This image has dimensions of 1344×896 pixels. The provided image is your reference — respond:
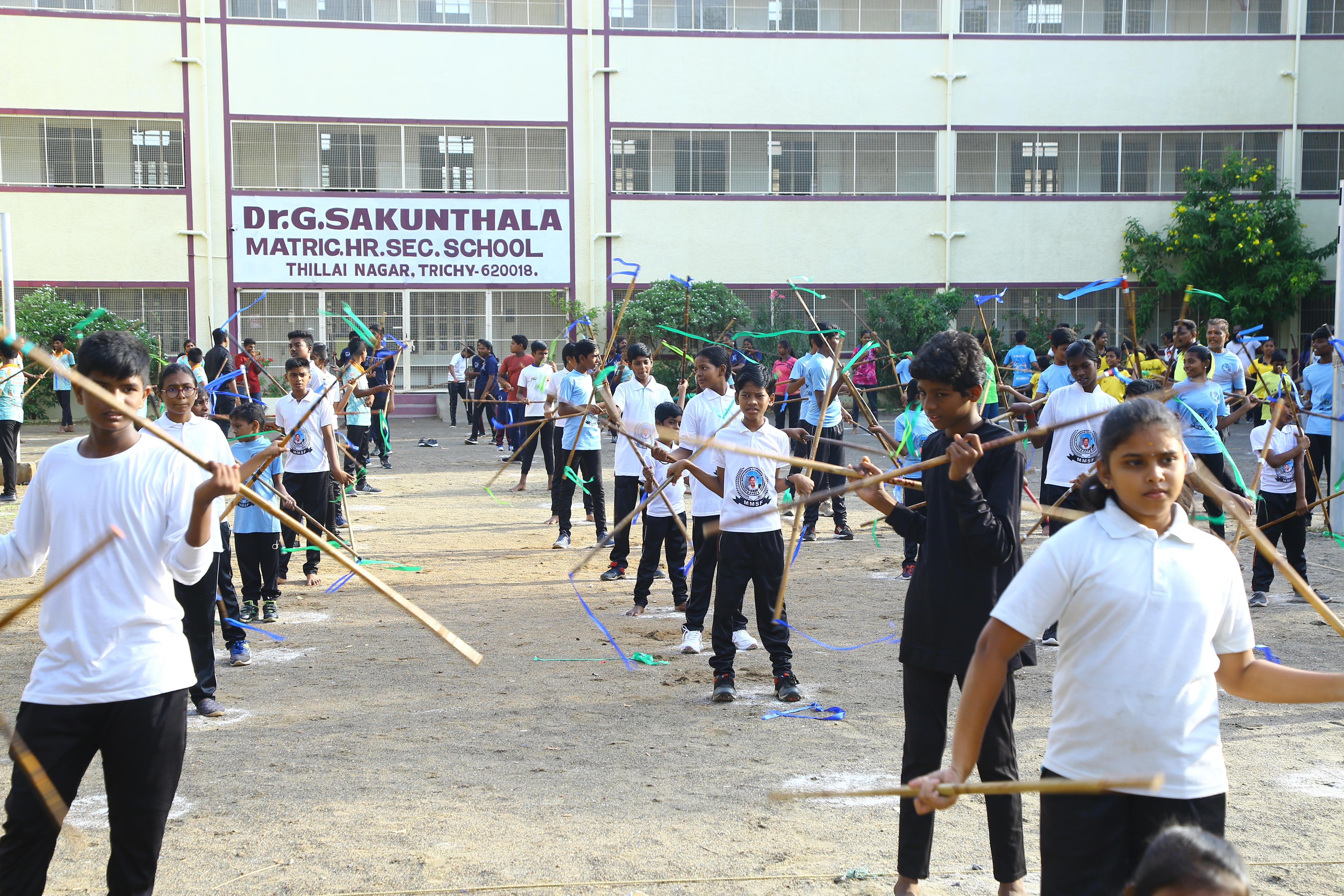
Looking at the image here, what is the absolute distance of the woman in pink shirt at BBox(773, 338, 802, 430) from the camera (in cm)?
1453

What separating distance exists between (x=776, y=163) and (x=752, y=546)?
2145 centimetres

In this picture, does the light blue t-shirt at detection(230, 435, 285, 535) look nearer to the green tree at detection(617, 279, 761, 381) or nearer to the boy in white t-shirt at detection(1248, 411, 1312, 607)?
the boy in white t-shirt at detection(1248, 411, 1312, 607)

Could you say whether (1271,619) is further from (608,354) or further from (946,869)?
(608,354)

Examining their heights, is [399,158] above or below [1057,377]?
above

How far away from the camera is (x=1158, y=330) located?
26812mm

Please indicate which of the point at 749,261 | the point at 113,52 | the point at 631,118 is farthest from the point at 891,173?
the point at 113,52

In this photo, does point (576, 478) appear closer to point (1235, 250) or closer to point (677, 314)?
point (677, 314)

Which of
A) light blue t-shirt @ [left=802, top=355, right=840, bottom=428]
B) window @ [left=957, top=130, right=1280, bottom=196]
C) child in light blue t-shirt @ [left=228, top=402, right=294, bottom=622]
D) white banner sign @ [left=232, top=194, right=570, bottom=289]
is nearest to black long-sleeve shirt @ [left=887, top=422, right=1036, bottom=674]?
child in light blue t-shirt @ [left=228, top=402, right=294, bottom=622]

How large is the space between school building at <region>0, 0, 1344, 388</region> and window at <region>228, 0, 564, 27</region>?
0.06m

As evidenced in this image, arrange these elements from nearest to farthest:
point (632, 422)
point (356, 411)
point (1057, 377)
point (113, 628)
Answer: point (113, 628) < point (632, 422) < point (1057, 377) < point (356, 411)

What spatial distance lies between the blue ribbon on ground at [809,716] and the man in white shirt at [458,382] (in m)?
17.5

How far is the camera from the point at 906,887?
11.9 feet

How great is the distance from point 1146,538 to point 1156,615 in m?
0.17

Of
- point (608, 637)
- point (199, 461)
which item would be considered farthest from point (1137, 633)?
point (608, 637)
